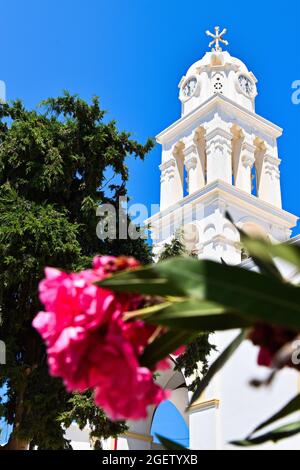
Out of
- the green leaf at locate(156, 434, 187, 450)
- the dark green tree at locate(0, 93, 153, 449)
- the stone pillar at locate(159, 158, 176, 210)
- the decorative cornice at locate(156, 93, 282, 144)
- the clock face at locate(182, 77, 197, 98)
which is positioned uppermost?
the clock face at locate(182, 77, 197, 98)

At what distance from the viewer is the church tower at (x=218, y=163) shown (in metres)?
21.1

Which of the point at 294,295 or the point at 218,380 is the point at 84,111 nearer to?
the point at 218,380

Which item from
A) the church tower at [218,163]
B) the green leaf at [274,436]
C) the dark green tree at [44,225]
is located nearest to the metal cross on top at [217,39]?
the church tower at [218,163]

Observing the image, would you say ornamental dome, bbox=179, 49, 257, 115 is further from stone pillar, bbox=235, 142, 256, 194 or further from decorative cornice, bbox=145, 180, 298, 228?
decorative cornice, bbox=145, 180, 298, 228

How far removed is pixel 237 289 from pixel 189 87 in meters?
26.7

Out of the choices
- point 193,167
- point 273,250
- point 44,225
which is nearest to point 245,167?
point 193,167

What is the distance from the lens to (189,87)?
26.6m

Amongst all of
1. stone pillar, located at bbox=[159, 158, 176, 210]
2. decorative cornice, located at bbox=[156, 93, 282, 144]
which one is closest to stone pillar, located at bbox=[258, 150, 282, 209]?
decorative cornice, located at bbox=[156, 93, 282, 144]

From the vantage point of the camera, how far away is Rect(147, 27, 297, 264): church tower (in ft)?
69.1

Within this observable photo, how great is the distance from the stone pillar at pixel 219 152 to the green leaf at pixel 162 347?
20562mm

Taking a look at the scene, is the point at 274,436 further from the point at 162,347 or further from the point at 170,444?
the point at 162,347

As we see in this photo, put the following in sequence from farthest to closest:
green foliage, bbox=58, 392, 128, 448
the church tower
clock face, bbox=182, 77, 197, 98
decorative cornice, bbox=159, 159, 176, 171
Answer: clock face, bbox=182, 77, 197, 98
decorative cornice, bbox=159, 159, 176, 171
the church tower
green foliage, bbox=58, 392, 128, 448

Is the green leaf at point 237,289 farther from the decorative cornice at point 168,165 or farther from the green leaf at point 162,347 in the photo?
the decorative cornice at point 168,165

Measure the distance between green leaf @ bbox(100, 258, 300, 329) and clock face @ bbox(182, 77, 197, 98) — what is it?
25.9 metres
